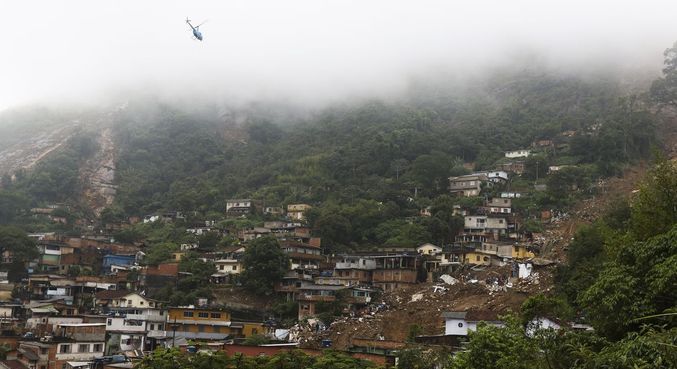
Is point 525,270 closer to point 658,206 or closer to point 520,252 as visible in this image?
point 520,252

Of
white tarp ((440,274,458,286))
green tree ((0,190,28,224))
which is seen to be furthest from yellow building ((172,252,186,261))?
green tree ((0,190,28,224))

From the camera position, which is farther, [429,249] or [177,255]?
[177,255]

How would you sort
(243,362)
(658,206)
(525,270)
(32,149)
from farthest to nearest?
(32,149) < (525,270) < (243,362) < (658,206)

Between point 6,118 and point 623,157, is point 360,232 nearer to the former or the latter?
point 623,157

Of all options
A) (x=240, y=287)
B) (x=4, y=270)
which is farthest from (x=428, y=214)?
(x=4, y=270)


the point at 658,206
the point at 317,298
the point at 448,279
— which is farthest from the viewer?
the point at 448,279

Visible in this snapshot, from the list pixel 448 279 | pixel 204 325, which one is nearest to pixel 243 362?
pixel 204 325

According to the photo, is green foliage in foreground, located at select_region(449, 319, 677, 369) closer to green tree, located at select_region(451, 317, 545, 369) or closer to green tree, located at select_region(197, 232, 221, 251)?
green tree, located at select_region(451, 317, 545, 369)
